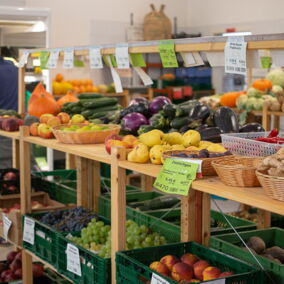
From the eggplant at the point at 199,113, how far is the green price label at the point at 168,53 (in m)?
0.67

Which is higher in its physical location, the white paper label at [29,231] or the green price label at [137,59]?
the green price label at [137,59]

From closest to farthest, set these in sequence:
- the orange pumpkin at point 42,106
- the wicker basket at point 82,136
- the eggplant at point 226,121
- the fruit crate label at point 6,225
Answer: the eggplant at point 226,121
the wicker basket at point 82,136
the fruit crate label at point 6,225
the orange pumpkin at point 42,106

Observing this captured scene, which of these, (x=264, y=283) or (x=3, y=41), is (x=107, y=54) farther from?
(x=3, y=41)

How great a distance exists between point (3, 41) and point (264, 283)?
6090 millimetres

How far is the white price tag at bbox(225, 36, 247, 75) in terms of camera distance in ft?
7.02

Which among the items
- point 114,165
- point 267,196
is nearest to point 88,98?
point 114,165

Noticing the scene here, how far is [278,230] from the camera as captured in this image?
2.89m

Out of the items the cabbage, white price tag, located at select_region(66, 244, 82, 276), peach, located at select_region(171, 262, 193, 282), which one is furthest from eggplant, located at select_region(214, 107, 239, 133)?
the cabbage

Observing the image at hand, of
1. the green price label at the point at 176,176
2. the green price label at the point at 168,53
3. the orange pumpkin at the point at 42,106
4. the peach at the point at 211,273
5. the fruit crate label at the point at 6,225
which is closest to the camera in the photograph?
the green price label at the point at 176,176

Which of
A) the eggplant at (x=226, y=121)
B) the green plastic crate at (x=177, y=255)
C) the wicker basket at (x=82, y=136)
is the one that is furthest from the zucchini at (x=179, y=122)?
the green plastic crate at (x=177, y=255)

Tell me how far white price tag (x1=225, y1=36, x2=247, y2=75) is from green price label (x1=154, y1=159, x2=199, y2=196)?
15.2 inches

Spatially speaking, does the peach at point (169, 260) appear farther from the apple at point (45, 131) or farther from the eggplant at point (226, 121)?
the apple at point (45, 131)

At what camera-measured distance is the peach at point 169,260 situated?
2.40 meters

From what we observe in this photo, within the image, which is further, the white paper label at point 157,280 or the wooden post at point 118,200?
the wooden post at point 118,200
